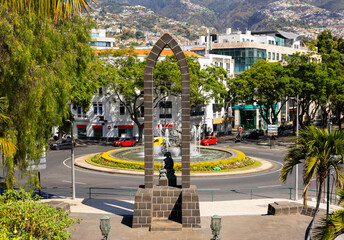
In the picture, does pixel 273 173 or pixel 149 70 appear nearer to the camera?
pixel 149 70

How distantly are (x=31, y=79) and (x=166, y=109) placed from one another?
45.1 meters

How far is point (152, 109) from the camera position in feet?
65.2

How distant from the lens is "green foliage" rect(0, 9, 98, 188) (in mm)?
16266

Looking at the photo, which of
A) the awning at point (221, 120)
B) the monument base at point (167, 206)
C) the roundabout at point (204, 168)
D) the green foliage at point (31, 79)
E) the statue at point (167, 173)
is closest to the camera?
the green foliage at point (31, 79)

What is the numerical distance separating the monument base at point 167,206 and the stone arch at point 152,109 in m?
0.54

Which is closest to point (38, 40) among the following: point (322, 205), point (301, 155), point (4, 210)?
point (4, 210)

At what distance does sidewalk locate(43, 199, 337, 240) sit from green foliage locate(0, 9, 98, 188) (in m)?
4.26

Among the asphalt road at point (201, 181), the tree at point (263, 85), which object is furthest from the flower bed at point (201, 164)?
the tree at point (263, 85)

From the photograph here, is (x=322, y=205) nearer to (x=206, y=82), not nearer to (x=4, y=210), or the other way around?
(x=4, y=210)

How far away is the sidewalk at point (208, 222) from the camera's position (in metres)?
17.9

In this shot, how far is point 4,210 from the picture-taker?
1144 cm

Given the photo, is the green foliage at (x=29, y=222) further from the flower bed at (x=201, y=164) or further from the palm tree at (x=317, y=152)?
the flower bed at (x=201, y=164)

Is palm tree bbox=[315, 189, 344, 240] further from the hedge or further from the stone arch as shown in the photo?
the hedge

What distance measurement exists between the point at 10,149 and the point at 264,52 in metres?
79.7
